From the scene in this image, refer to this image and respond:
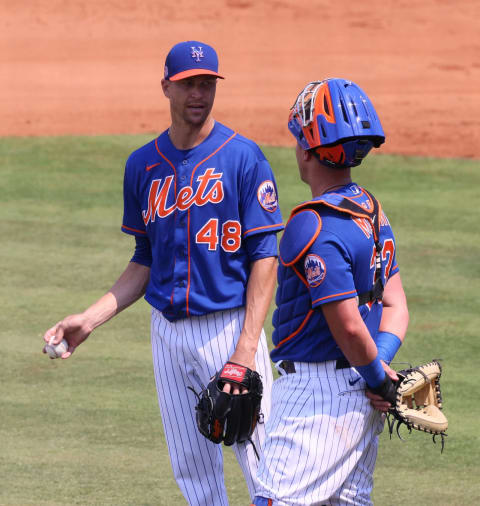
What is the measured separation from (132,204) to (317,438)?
4.93 feet

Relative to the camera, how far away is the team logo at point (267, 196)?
4.27 metres

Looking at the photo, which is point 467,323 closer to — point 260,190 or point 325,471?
point 260,190

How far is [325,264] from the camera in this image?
11.0ft

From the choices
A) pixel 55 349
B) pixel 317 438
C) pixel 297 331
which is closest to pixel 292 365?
pixel 297 331

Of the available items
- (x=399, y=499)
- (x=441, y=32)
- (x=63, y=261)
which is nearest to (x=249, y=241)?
(x=399, y=499)

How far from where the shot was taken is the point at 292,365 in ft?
11.7

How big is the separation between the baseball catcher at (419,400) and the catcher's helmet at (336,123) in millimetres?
737

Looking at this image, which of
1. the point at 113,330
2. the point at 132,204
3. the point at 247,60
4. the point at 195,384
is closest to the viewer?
the point at 195,384

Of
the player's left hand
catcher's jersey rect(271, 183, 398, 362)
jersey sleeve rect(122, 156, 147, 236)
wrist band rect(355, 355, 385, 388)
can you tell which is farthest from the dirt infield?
wrist band rect(355, 355, 385, 388)

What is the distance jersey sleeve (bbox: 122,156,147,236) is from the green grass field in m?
1.71

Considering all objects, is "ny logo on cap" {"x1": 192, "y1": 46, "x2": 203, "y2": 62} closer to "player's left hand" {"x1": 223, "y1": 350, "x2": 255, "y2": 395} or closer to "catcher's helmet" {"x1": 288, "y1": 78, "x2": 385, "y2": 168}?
"catcher's helmet" {"x1": 288, "y1": 78, "x2": 385, "y2": 168}

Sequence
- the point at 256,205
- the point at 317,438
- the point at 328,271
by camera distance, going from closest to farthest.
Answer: the point at 328,271 < the point at 317,438 < the point at 256,205

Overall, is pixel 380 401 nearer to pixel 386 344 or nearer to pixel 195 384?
pixel 386 344

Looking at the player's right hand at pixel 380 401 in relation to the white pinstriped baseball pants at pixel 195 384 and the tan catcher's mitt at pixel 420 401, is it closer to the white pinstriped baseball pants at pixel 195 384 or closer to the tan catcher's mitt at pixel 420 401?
the tan catcher's mitt at pixel 420 401
